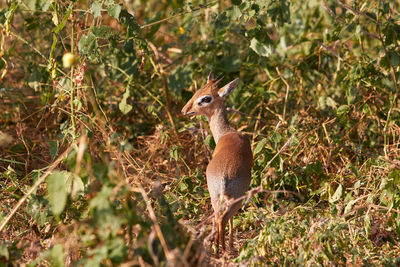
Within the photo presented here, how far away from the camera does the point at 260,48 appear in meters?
4.17

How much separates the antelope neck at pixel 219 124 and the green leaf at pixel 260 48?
536 millimetres

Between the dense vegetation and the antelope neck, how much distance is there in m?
0.15

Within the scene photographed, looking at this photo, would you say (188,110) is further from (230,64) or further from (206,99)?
(230,64)

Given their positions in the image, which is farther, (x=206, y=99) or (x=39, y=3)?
(x=206, y=99)

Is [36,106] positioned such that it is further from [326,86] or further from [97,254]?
[97,254]

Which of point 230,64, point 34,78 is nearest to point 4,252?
point 34,78

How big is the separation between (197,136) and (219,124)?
45 cm

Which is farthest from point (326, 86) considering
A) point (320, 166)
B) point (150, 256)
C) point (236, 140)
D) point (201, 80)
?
point (150, 256)

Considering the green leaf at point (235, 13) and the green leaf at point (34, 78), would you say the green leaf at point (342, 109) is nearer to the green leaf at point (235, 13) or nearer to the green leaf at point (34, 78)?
the green leaf at point (235, 13)

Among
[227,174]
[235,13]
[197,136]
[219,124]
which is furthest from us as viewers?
[197,136]

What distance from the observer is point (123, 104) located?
169 inches

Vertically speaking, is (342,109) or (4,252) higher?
(4,252)

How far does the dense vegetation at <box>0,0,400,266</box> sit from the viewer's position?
2545 mm

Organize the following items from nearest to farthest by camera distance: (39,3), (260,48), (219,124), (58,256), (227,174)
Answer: (58,256) → (227,174) → (39,3) → (219,124) → (260,48)
